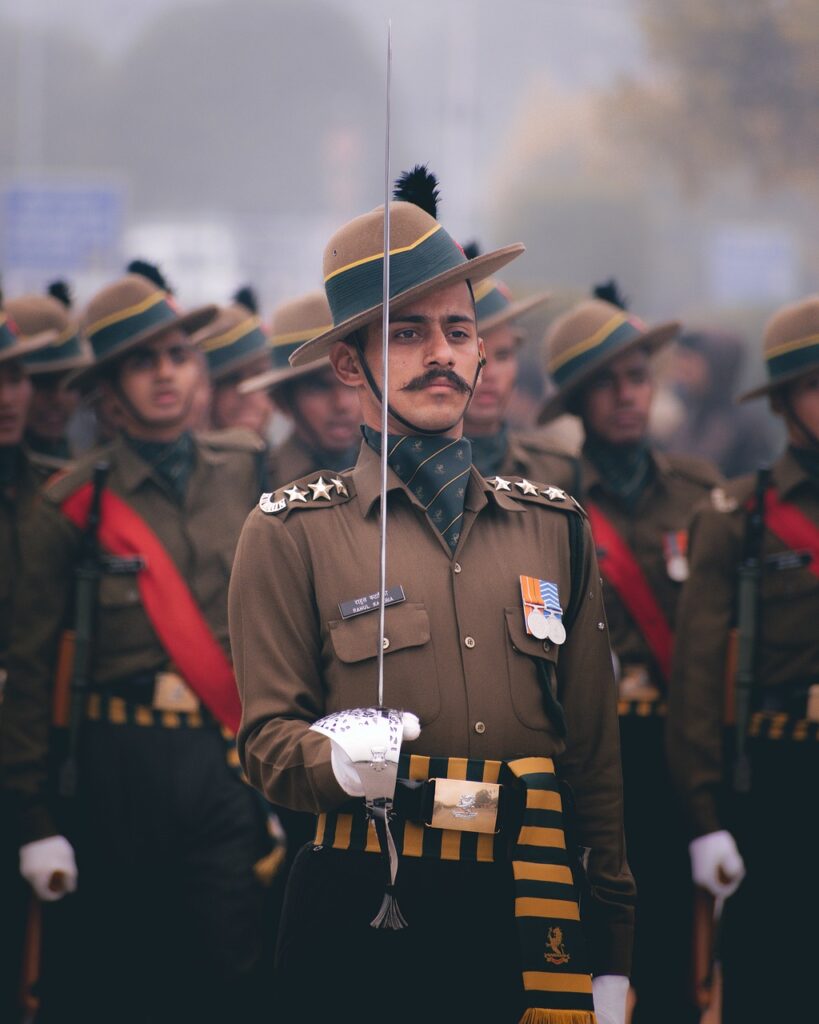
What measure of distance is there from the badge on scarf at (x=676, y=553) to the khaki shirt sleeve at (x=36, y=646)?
209 centimetres

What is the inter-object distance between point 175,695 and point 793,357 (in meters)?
2.23

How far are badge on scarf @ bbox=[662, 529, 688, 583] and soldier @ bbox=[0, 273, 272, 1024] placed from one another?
1611 mm

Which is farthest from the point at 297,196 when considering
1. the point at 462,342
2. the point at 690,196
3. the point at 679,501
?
the point at 462,342

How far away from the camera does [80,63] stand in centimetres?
2281

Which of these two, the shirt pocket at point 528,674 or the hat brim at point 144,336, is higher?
the hat brim at point 144,336

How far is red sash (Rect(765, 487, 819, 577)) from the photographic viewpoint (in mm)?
5086

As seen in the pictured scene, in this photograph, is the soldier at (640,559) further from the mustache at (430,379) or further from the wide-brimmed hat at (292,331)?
the mustache at (430,379)

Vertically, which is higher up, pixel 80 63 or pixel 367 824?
pixel 80 63

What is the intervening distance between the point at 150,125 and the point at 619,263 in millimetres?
6587

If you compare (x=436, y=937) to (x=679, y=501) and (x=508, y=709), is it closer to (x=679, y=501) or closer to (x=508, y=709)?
(x=508, y=709)

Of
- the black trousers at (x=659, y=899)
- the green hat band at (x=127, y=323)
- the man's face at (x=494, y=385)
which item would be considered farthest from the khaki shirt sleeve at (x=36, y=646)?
Answer: the black trousers at (x=659, y=899)

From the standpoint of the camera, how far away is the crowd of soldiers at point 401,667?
320 cm

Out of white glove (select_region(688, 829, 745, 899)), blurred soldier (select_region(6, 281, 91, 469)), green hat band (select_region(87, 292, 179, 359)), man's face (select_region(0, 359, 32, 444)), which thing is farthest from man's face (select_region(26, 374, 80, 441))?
white glove (select_region(688, 829, 745, 899))

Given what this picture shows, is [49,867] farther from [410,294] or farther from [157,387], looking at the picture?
[410,294]
